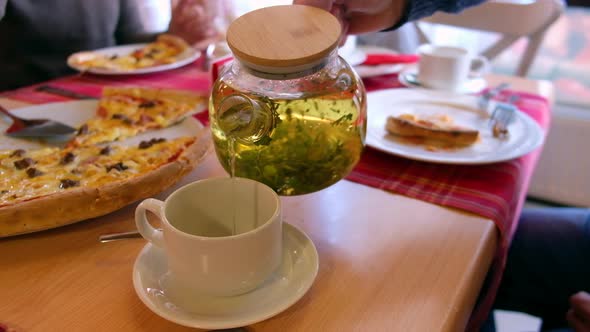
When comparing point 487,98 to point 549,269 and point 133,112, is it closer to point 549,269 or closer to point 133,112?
point 549,269

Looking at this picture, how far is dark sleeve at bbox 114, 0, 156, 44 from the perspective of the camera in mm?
1851

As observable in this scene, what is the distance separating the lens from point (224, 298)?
530mm

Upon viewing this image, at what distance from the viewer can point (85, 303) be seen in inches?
21.7

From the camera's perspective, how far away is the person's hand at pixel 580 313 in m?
0.93

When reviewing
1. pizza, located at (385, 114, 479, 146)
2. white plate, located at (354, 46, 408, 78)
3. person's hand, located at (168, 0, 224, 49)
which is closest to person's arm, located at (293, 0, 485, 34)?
pizza, located at (385, 114, 479, 146)

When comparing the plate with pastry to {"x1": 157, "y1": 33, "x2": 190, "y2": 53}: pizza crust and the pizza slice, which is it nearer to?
{"x1": 157, "y1": 33, "x2": 190, "y2": 53}: pizza crust

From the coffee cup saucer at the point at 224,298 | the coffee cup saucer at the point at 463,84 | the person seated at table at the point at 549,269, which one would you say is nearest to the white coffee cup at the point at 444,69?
the coffee cup saucer at the point at 463,84

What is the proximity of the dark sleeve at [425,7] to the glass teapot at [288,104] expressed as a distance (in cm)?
34

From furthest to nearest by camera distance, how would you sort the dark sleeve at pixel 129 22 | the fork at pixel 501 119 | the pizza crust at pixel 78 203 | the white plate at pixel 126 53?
1. the dark sleeve at pixel 129 22
2. the white plate at pixel 126 53
3. the fork at pixel 501 119
4. the pizza crust at pixel 78 203

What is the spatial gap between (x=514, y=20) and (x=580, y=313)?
102 cm

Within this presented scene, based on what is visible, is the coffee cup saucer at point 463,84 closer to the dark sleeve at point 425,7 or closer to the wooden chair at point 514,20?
the dark sleeve at point 425,7

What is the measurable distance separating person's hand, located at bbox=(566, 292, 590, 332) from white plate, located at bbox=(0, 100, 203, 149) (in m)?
0.81

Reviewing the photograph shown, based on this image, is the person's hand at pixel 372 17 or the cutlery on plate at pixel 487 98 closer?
the person's hand at pixel 372 17

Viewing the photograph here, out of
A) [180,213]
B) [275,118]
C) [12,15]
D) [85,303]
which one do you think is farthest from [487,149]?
[12,15]
